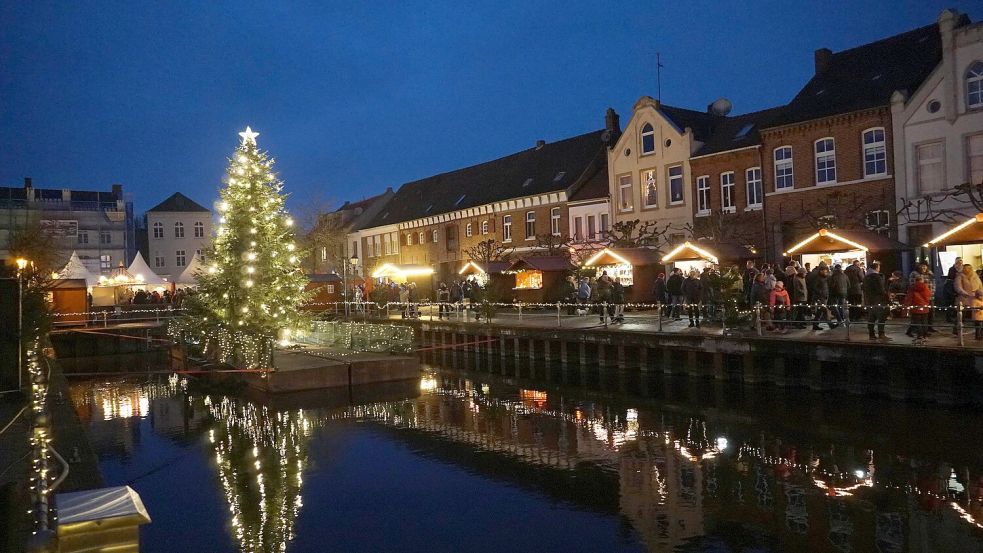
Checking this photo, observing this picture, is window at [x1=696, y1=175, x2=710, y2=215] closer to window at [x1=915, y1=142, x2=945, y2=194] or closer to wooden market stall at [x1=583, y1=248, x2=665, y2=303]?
wooden market stall at [x1=583, y1=248, x2=665, y2=303]

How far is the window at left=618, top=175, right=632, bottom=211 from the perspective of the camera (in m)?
38.7

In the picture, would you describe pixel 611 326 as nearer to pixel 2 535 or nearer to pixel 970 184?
pixel 970 184

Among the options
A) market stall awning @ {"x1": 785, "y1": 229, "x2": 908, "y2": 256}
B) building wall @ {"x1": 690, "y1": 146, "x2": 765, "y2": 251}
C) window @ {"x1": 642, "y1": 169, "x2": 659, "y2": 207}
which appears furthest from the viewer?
window @ {"x1": 642, "y1": 169, "x2": 659, "y2": 207}

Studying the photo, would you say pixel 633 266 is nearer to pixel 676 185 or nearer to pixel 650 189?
pixel 676 185

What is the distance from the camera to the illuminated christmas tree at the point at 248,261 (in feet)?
78.9

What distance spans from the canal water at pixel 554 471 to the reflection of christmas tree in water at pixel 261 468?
5cm

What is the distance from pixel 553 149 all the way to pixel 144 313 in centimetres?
2546

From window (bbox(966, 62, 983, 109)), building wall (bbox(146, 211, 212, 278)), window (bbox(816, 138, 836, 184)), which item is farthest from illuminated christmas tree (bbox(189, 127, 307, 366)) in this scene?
building wall (bbox(146, 211, 212, 278))

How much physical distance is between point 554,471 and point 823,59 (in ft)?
90.0

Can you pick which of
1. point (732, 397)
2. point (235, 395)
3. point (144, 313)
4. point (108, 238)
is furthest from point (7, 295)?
point (108, 238)

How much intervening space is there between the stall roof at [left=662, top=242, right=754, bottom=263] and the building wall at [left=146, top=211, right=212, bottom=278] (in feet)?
173

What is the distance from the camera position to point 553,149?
156 feet

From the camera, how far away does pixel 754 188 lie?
32625 mm

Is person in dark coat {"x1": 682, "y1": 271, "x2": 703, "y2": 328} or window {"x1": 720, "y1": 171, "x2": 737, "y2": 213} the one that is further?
window {"x1": 720, "y1": 171, "x2": 737, "y2": 213}
